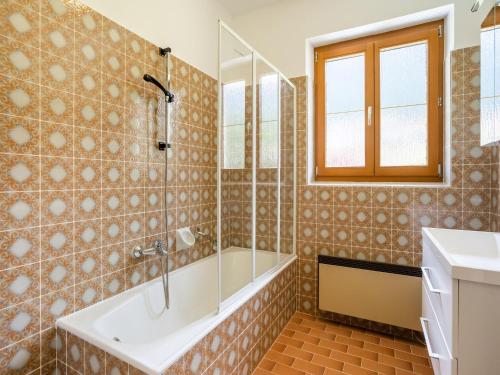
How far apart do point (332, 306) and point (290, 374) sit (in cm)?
75

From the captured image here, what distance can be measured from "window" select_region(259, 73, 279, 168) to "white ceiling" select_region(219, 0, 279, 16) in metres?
0.92

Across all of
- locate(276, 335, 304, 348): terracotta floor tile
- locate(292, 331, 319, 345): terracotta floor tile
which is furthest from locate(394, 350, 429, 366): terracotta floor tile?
locate(276, 335, 304, 348): terracotta floor tile

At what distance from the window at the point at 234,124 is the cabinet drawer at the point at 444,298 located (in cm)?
119

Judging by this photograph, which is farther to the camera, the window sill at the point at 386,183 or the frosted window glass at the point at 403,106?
the frosted window glass at the point at 403,106

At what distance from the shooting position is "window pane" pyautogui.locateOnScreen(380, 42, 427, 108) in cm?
216

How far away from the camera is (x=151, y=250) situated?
180 centimetres

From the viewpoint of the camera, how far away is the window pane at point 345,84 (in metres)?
2.35

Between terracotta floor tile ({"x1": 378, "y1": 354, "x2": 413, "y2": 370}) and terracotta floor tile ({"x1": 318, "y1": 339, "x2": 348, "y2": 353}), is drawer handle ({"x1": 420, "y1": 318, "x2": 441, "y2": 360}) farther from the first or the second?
terracotta floor tile ({"x1": 318, "y1": 339, "x2": 348, "y2": 353})

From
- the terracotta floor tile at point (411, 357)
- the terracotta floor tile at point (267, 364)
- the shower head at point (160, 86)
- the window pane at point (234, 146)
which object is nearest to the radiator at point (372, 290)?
the terracotta floor tile at point (411, 357)

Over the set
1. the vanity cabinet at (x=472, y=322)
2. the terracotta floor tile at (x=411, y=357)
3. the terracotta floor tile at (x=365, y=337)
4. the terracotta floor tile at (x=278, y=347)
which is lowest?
the terracotta floor tile at (x=411, y=357)

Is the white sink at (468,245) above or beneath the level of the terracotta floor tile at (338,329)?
above

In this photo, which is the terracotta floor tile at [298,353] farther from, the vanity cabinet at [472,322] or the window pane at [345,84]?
the window pane at [345,84]

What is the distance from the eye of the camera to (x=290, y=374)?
1699 millimetres

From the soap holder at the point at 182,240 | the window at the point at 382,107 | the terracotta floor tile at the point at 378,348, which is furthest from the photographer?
the window at the point at 382,107
